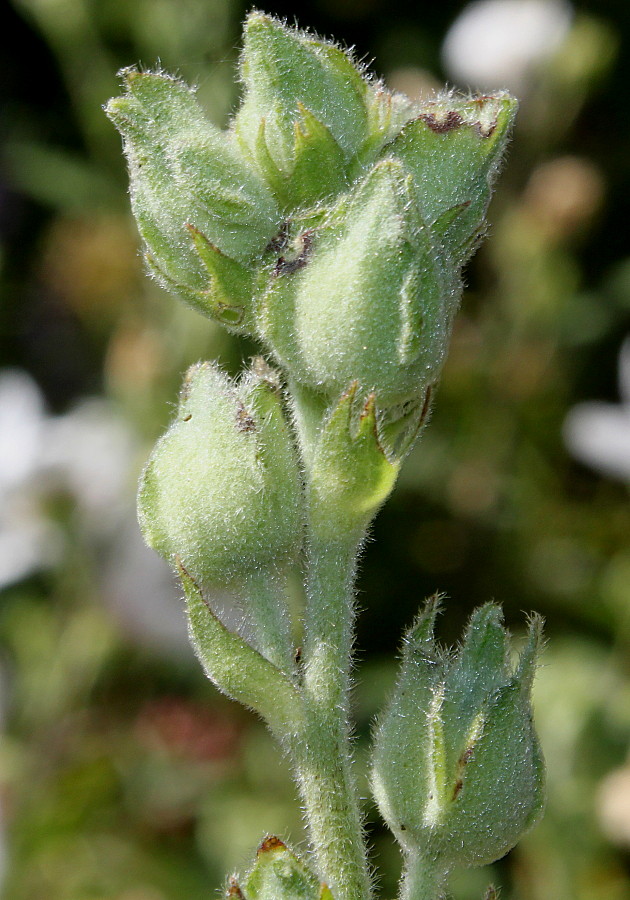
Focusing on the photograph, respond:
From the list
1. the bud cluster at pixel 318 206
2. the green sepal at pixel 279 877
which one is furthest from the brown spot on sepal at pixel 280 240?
the green sepal at pixel 279 877

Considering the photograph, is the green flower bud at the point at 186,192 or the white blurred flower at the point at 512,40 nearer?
the green flower bud at the point at 186,192

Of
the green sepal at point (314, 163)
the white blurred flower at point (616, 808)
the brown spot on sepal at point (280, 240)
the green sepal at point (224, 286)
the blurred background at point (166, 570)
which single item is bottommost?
the white blurred flower at point (616, 808)

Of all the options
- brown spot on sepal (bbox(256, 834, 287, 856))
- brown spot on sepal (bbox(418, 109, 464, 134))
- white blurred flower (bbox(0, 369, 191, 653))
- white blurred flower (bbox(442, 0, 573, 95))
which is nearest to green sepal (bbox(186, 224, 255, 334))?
brown spot on sepal (bbox(418, 109, 464, 134))

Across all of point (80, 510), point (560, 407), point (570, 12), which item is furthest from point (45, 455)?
point (570, 12)

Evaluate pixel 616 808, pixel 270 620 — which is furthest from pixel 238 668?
pixel 616 808

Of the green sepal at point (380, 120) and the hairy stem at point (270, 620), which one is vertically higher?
the green sepal at point (380, 120)

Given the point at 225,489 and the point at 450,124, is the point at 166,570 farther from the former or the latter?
the point at 450,124

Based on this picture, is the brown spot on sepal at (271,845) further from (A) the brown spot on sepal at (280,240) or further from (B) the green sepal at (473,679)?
(A) the brown spot on sepal at (280,240)

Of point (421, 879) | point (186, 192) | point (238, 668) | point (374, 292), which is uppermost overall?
point (186, 192)

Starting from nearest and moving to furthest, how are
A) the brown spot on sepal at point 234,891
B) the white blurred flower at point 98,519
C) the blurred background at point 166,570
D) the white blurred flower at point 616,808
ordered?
the brown spot on sepal at point 234,891 → the white blurred flower at point 616,808 → the blurred background at point 166,570 → the white blurred flower at point 98,519
